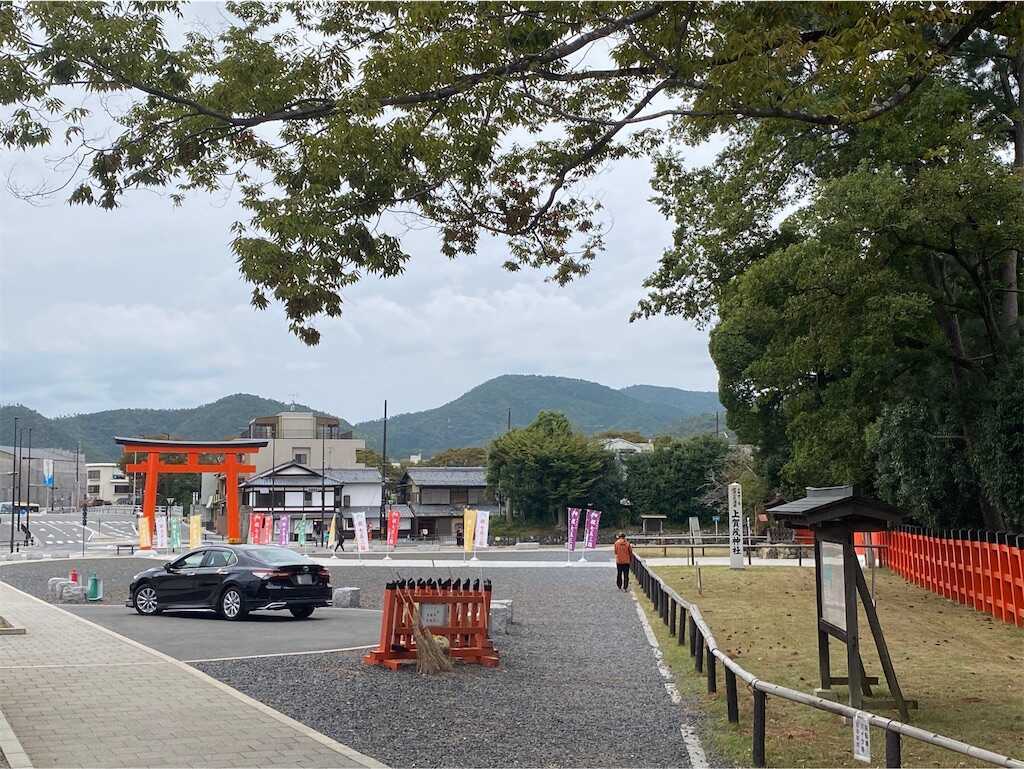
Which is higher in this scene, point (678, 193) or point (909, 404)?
point (678, 193)

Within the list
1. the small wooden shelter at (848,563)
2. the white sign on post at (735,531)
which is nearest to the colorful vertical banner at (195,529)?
the white sign on post at (735,531)

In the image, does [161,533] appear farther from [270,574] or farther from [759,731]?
[759,731]

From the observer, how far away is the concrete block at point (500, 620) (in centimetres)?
1538

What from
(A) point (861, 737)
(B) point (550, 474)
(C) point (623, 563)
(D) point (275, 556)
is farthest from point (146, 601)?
(B) point (550, 474)

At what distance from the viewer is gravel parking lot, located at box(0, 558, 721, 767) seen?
7.64 metres

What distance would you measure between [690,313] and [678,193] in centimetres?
330

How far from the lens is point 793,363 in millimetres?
20547

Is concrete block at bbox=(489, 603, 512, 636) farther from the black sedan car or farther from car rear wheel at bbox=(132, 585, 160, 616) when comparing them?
car rear wheel at bbox=(132, 585, 160, 616)

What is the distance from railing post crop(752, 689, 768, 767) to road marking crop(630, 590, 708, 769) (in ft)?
1.20

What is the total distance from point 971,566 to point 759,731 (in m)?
15.4

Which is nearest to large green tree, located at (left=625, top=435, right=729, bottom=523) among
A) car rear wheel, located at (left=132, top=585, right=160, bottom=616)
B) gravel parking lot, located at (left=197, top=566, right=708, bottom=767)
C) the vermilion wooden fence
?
the vermilion wooden fence

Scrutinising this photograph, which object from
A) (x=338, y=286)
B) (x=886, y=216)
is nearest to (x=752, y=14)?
(x=338, y=286)

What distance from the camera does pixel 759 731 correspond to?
732 centimetres

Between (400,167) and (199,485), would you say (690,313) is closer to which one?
(400,167)
